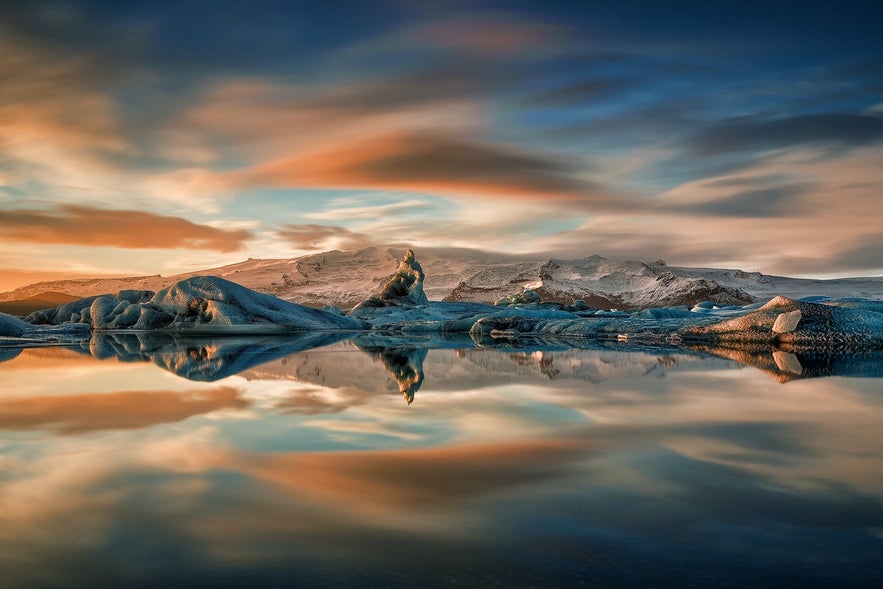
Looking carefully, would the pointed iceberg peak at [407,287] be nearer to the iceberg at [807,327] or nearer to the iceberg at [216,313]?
the iceberg at [216,313]

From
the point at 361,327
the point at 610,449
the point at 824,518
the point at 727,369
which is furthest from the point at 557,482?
the point at 361,327

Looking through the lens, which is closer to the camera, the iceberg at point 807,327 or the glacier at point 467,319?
the iceberg at point 807,327

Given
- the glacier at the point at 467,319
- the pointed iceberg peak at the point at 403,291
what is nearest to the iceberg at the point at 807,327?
the glacier at the point at 467,319

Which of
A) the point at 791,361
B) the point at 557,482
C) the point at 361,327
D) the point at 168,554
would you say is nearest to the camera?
the point at 168,554

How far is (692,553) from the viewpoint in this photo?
2.13 m

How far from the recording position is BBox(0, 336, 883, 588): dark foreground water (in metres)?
2.05

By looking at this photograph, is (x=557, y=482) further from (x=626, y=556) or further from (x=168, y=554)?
(x=168, y=554)

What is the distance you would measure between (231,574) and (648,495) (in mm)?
1689

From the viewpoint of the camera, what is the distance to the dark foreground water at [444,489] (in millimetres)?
2049

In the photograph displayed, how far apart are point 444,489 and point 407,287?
4087 centimetres

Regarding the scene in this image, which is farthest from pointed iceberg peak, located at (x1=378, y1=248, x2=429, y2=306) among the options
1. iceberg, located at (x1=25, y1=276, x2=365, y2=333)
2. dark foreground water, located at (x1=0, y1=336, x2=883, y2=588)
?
dark foreground water, located at (x1=0, y1=336, x2=883, y2=588)

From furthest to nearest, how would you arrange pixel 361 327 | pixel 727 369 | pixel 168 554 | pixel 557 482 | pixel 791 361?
pixel 361 327, pixel 791 361, pixel 727 369, pixel 557 482, pixel 168 554

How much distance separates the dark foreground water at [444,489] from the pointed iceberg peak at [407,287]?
36796mm

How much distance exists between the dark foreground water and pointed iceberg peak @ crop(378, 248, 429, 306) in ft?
121
